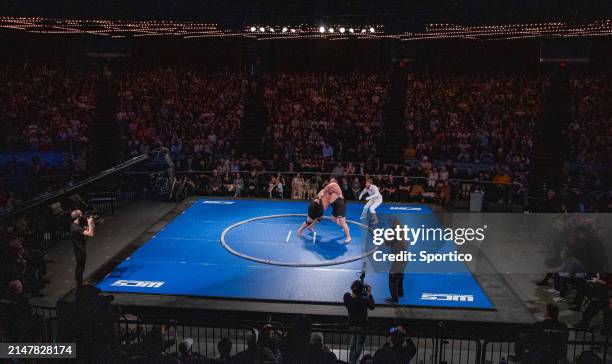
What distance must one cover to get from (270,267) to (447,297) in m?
4.00

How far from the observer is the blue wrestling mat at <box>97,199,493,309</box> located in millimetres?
10781

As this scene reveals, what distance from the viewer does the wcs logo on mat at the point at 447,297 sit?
1053 cm

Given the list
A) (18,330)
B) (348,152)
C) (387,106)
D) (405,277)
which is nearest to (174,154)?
(348,152)

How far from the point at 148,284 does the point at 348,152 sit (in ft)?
37.5

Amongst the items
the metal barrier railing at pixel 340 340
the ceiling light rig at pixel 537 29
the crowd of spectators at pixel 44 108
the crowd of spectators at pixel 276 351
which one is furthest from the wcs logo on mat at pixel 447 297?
the crowd of spectators at pixel 44 108

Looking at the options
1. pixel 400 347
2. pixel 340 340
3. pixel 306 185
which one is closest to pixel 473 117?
pixel 306 185

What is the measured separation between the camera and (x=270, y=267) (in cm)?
1225

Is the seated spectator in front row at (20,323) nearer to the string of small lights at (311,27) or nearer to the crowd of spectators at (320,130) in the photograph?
the crowd of spectators at (320,130)

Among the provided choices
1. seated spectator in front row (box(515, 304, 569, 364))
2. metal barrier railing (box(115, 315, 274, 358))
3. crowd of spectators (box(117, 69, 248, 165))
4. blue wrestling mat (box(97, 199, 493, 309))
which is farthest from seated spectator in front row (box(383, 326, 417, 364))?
crowd of spectators (box(117, 69, 248, 165))

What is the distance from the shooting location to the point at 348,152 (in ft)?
68.6

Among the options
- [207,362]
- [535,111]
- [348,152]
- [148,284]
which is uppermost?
[535,111]

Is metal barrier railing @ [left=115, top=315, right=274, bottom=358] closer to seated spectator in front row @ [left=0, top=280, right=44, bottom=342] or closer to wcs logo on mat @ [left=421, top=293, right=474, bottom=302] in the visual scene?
seated spectator in front row @ [left=0, top=280, right=44, bottom=342]

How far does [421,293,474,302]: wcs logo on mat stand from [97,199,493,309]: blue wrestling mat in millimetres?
20

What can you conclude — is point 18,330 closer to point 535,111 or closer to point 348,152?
point 348,152
